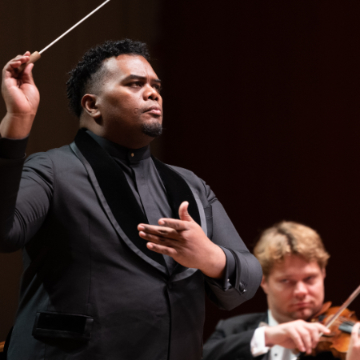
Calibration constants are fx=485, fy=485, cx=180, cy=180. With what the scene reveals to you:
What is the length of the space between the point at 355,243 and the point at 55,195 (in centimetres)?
184

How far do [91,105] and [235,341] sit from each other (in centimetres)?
119

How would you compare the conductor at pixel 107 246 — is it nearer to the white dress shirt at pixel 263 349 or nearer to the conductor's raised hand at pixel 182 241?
the conductor's raised hand at pixel 182 241

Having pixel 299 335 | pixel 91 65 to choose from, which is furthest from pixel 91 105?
pixel 299 335

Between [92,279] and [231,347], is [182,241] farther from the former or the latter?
[231,347]

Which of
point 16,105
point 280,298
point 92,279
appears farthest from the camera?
point 280,298

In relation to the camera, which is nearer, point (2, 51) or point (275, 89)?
point (2, 51)

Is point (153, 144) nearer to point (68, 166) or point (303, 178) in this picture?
point (303, 178)

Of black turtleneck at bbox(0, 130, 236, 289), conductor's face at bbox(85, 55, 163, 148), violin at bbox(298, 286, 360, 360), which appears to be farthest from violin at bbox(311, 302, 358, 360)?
conductor's face at bbox(85, 55, 163, 148)

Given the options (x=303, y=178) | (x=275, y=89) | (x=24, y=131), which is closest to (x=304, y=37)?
(x=275, y=89)

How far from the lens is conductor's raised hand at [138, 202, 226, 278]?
2.84ft

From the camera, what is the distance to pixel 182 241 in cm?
90

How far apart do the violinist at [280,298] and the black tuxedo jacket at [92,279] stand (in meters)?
0.90

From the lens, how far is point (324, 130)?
7.89 ft

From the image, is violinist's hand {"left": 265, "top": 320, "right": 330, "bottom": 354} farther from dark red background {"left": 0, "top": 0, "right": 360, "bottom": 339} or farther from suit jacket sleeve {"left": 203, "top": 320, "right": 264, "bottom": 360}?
dark red background {"left": 0, "top": 0, "right": 360, "bottom": 339}
